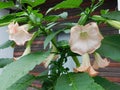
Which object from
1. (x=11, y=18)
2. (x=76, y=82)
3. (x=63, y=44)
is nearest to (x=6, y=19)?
(x=11, y=18)

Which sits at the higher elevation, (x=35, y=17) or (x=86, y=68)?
(x=35, y=17)

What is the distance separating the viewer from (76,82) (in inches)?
31.5

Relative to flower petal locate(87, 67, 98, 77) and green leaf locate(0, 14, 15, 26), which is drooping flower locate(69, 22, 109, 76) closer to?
flower petal locate(87, 67, 98, 77)

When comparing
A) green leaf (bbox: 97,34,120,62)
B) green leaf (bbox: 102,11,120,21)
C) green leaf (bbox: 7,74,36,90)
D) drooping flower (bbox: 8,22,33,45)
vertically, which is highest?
drooping flower (bbox: 8,22,33,45)

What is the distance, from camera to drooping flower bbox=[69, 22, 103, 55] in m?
0.77

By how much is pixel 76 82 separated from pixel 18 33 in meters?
0.21

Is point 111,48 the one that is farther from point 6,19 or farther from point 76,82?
point 6,19

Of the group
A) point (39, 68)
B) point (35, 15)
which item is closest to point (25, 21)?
point (35, 15)

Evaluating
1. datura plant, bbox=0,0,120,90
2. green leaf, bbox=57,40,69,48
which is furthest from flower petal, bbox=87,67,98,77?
green leaf, bbox=57,40,69,48

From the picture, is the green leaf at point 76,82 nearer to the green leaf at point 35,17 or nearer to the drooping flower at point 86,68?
the drooping flower at point 86,68

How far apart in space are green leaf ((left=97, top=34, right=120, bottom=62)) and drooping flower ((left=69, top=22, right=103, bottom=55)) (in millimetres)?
63

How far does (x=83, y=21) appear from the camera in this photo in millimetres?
843

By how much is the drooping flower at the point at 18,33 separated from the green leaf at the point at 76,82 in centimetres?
15

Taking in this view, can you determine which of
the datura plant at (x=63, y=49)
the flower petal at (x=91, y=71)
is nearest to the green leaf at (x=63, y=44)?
the datura plant at (x=63, y=49)
